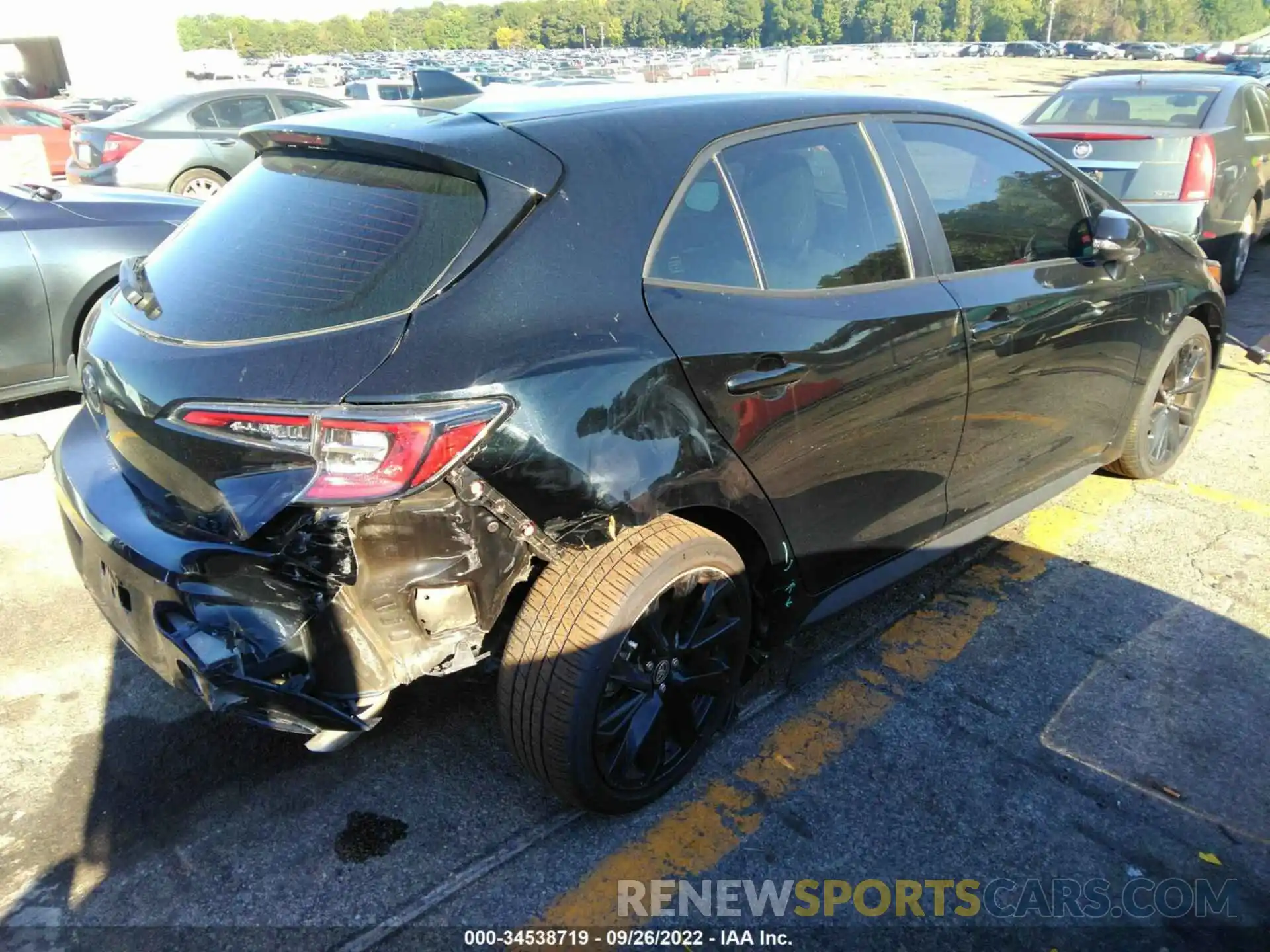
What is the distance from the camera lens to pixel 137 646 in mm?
2332

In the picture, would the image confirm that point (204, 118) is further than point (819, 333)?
Yes

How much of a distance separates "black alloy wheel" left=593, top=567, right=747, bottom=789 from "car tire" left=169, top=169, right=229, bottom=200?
Answer: 9.54m

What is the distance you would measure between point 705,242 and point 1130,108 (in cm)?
648

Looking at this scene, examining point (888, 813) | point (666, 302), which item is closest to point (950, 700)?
point (888, 813)

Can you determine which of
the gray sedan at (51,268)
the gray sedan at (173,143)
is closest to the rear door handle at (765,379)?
the gray sedan at (51,268)

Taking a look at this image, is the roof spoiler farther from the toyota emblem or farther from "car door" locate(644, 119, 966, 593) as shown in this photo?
the toyota emblem

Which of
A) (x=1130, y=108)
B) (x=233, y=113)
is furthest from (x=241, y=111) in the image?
(x=1130, y=108)

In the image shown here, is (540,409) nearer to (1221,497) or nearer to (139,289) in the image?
(139,289)

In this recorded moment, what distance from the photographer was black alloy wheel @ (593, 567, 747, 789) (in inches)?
93.7

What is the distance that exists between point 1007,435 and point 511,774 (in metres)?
2.00

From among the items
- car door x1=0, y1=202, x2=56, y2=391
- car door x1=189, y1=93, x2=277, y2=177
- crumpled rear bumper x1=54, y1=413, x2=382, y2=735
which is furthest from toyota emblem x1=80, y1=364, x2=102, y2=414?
car door x1=189, y1=93, x2=277, y2=177

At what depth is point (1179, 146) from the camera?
6520mm

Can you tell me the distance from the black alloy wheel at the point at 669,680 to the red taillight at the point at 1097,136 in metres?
5.73

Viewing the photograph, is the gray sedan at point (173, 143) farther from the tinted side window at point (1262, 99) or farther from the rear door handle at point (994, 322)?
the rear door handle at point (994, 322)
